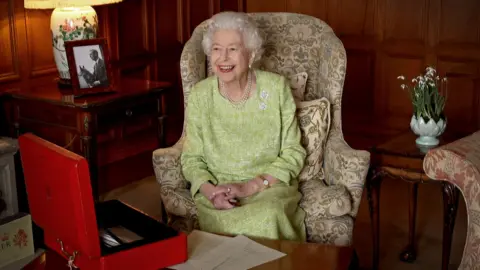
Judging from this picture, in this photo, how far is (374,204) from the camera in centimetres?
285

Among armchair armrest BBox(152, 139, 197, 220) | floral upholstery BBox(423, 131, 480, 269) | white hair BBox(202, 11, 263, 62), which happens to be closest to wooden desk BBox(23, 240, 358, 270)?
floral upholstery BBox(423, 131, 480, 269)

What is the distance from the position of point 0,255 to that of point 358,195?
4.22 ft

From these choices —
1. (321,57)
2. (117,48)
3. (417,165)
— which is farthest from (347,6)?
(417,165)

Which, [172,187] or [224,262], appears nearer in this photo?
[224,262]

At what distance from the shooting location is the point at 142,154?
4.16 metres

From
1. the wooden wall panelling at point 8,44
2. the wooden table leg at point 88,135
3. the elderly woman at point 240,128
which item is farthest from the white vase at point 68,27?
the elderly woman at point 240,128

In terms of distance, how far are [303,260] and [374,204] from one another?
3.49 ft

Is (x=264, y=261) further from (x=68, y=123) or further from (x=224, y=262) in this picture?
(x=68, y=123)

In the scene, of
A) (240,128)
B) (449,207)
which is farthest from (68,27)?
(449,207)

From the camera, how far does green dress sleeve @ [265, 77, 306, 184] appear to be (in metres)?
2.47

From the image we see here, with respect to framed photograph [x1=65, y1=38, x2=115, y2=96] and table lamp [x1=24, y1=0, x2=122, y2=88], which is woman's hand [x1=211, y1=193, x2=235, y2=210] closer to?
framed photograph [x1=65, y1=38, x2=115, y2=96]

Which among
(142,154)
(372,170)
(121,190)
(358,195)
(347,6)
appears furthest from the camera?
(347,6)

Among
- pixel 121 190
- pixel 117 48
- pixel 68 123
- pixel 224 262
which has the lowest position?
pixel 121 190

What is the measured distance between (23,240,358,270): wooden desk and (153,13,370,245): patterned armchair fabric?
0.45 m
